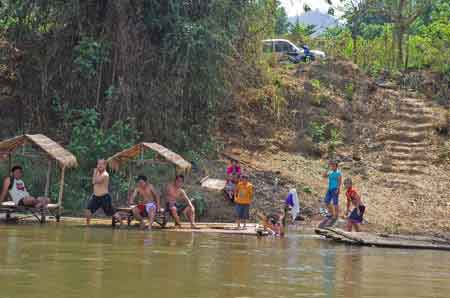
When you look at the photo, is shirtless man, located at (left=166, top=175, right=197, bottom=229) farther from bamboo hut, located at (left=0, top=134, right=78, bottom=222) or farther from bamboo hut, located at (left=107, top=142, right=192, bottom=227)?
bamboo hut, located at (left=0, top=134, right=78, bottom=222)

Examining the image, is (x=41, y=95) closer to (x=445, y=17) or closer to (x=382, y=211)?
(x=382, y=211)

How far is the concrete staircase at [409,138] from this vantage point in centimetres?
2698

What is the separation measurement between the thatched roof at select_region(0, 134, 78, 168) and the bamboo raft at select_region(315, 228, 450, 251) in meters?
5.56

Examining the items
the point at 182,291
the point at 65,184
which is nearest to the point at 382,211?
the point at 65,184

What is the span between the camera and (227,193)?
21953mm

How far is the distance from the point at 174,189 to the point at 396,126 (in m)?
12.6

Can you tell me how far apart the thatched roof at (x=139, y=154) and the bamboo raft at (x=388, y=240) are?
384cm

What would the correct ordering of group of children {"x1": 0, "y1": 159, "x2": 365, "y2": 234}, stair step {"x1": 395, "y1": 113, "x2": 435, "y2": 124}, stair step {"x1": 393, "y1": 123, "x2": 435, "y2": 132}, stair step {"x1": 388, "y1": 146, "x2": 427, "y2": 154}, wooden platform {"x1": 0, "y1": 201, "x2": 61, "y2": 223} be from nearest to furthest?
wooden platform {"x1": 0, "y1": 201, "x2": 61, "y2": 223} < group of children {"x1": 0, "y1": 159, "x2": 365, "y2": 234} < stair step {"x1": 388, "y1": 146, "x2": 427, "y2": 154} < stair step {"x1": 393, "y1": 123, "x2": 435, "y2": 132} < stair step {"x1": 395, "y1": 113, "x2": 435, "y2": 124}

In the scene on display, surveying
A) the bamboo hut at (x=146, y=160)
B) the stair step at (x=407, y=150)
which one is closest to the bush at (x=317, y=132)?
the stair step at (x=407, y=150)

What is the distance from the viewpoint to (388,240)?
1656cm

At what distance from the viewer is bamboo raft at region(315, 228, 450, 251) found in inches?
637

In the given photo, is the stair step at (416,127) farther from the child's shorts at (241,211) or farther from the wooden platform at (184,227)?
the child's shorts at (241,211)

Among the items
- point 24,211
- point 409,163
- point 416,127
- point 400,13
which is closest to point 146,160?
point 24,211

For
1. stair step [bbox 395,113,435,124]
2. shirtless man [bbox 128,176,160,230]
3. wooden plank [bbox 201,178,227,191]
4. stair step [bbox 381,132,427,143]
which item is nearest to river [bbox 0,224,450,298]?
shirtless man [bbox 128,176,160,230]
